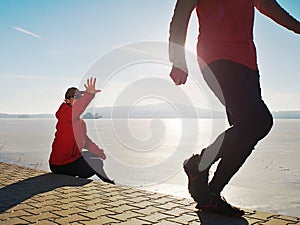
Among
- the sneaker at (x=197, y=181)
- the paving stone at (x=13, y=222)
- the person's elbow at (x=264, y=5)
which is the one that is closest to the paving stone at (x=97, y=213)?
the paving stone at (x=13, y=222)

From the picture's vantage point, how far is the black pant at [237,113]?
2.46m

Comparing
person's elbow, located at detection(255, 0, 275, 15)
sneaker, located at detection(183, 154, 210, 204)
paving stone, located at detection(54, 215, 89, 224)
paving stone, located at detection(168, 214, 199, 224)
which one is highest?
person's elbow, located at detection(255, 0, 275, 15)

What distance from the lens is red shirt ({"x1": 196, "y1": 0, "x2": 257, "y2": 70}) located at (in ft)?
8.25

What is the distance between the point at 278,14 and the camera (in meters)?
2.60

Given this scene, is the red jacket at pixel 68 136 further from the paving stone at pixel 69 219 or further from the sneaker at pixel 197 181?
the sneaker at pixel 197 181

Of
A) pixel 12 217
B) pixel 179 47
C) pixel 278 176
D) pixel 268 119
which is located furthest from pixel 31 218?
Result: pixel 278 176

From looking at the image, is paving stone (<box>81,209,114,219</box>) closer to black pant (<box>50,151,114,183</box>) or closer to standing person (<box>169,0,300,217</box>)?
standing person (<box>169,0,300,217</box>)

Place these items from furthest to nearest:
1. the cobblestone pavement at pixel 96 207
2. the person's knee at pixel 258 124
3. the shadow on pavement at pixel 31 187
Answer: the shadow on pavement at pixel 31 187, the cobblestone pavement at pixel 96 207, the person's knee at pixel 258 124

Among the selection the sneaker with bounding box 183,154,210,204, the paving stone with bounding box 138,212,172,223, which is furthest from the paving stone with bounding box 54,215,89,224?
the sneaker with bounding box 183,154,210,204

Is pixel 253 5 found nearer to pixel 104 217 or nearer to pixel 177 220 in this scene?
pixel 177 220

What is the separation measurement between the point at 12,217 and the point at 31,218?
0.14m

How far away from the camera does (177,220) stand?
2732 millimetres

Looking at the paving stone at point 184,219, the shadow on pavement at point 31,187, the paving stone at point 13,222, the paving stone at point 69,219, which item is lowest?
the shadow on pavement at point 31,187

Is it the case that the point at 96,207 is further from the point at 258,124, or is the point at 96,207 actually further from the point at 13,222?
the point at 258,124
